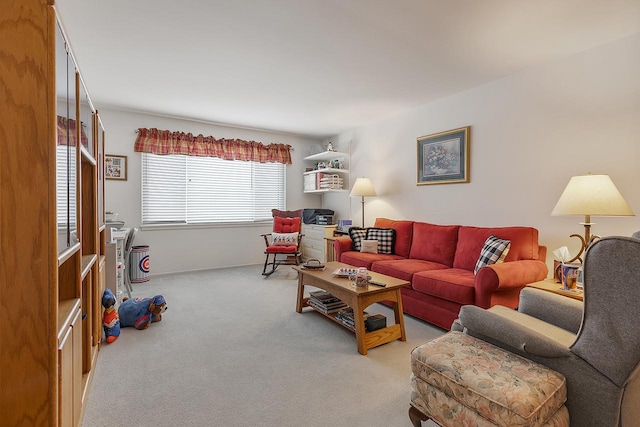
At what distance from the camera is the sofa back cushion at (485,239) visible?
2.76 metres

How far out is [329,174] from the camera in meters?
5.43

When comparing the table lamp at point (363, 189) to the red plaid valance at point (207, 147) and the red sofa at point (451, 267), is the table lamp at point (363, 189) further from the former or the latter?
the red plaid valance at point (207, 147)

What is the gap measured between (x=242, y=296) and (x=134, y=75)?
2600mm

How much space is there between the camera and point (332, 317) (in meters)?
2.73

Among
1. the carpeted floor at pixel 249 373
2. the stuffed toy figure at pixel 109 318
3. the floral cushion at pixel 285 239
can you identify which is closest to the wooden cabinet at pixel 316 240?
the floral cushion at pixel 285 239

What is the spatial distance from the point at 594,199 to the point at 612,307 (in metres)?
1.42

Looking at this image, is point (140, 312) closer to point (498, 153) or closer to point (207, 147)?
point (207, 147)

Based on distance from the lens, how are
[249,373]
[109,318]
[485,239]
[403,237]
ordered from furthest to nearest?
[403,237] < [485,239] < [109,318] < [249,373]

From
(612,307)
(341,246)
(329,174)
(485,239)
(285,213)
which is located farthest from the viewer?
(329,174)

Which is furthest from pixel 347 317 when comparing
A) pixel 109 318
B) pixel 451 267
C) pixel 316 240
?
pixel 316 240

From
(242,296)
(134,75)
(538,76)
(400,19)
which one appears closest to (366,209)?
(242,296)

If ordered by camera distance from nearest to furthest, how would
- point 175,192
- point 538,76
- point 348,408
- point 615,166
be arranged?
point 348,408
point 615,166
point 538,76
point 175,192

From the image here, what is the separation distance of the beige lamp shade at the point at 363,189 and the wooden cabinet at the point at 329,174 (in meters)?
0.76

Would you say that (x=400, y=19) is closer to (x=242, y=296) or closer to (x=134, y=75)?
(x=134, y=75)
